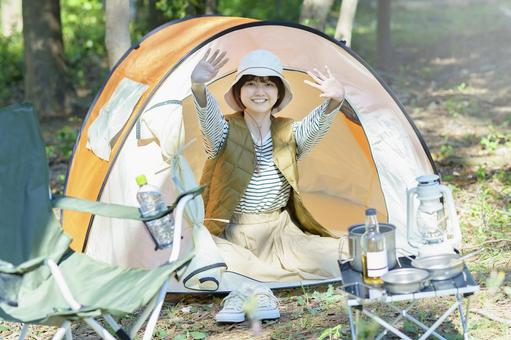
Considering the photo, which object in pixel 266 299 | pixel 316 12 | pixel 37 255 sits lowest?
pixel 266 299

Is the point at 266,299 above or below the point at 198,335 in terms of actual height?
above

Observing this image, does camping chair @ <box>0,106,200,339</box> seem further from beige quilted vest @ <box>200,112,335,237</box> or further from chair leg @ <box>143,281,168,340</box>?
beige quilted vest @ <box>200,112,335,237</box>

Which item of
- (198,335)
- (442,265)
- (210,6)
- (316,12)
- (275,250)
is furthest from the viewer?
(210,6)

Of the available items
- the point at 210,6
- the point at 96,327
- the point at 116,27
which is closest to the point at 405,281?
the point at 96,327

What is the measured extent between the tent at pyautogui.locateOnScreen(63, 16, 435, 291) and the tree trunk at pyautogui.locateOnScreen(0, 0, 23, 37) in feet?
26.6

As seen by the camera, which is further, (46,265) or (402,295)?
(46,265)

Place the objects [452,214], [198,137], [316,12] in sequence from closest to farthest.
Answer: [452,214] < [198,137] < [316,12]

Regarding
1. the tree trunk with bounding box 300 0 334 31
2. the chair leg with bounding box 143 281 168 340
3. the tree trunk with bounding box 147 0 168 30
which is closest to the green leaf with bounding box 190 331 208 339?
the chair leg with bounding box 143 281 168 340

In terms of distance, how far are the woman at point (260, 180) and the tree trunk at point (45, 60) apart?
186 inches

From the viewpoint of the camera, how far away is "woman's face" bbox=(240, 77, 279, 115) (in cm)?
426

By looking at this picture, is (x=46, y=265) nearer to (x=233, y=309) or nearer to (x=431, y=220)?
(x=233, y=309)

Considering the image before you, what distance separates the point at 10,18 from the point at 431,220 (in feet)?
35.8

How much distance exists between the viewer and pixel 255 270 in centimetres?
431

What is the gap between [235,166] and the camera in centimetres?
432
